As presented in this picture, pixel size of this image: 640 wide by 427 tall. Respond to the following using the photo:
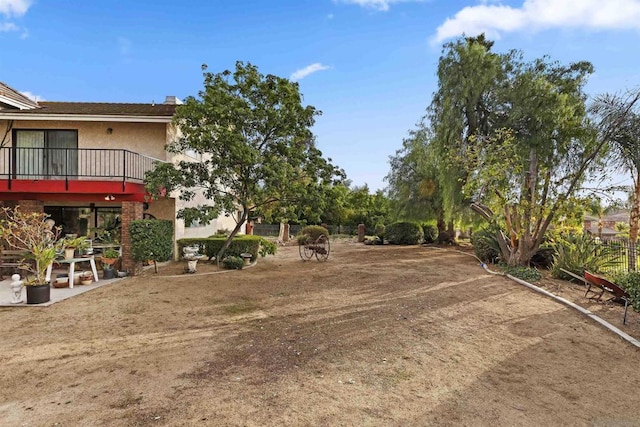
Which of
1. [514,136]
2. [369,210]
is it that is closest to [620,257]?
[514,136]

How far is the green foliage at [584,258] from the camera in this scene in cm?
1115

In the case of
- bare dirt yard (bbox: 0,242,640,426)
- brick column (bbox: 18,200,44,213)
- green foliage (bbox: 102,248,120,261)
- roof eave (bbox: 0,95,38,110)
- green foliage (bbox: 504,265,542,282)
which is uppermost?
roof eave (bbox: 0,95,38,110)

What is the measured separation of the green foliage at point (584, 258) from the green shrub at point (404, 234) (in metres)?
14.1

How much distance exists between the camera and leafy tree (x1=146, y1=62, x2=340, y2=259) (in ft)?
39.5

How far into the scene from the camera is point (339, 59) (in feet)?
44.4

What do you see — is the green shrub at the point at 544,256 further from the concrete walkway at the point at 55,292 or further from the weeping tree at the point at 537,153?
the concrete walkway at the point at 55,292

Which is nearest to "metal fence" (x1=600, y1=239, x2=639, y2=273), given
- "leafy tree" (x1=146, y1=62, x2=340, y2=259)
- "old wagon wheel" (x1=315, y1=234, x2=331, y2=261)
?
"leafy tree" (x1=146, y1=62, x2=340, y2=259)

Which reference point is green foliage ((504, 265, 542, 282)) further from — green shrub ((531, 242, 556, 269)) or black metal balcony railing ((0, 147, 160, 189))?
black metal balcony railing ((0, 147, 160, 189))

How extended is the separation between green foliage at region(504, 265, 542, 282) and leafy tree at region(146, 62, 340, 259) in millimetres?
6674

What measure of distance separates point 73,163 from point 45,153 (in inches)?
41.3

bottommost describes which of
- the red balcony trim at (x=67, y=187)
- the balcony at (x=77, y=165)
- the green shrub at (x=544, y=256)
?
the green shrub at (x=544, y=256)

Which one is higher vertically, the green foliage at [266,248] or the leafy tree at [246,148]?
the leafy tree at [246,148]

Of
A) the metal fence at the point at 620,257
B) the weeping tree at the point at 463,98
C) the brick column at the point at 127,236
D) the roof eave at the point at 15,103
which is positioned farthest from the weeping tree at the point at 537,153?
the roof eave at the point at 15,103

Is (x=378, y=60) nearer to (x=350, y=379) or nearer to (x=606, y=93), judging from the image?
(x=606, y=93)
